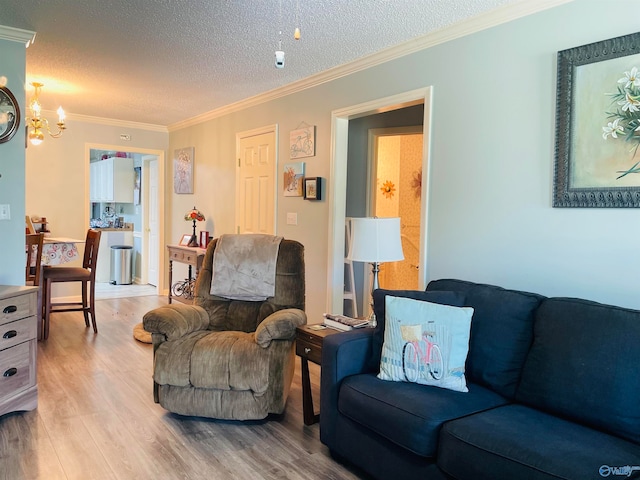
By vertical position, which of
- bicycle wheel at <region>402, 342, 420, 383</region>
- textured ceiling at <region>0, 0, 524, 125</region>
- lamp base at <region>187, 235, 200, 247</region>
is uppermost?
textured ceiling at <region>0, 0, 524, 125</region>

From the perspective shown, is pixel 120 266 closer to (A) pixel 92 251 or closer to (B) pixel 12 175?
(A) pixel 92 251

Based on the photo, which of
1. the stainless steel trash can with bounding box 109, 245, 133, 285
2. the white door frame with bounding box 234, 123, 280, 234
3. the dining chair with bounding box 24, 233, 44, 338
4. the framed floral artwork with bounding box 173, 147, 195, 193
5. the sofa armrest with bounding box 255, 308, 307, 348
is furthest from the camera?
the stainless steel trash can with bounding box 109, 245, 133, 285

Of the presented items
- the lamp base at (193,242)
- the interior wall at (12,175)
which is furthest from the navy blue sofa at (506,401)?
the lamp base at (193,242)

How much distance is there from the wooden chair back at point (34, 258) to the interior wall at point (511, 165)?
2959 millimetres

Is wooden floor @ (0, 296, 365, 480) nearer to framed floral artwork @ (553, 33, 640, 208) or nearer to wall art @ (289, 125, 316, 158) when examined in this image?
framed floral artwork @ (553, 33, 640, 208)

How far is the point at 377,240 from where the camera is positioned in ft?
8.69

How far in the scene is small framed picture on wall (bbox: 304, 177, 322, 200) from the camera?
4.09m

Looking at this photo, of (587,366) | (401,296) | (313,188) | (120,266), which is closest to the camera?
(587,366)

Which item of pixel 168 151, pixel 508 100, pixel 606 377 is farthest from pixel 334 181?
pixel 168 151

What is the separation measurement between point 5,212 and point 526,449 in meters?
3.33

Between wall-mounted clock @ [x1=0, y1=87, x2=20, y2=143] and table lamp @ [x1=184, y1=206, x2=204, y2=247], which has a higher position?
wall-mounted clock @ [x1=0, y1=87, x2=20, y2=143]

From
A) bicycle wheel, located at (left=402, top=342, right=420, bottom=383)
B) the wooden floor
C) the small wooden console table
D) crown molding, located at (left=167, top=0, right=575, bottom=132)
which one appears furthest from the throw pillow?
the small wooden console table

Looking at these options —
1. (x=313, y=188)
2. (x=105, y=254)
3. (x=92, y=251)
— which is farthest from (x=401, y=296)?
(x=105, y=254)

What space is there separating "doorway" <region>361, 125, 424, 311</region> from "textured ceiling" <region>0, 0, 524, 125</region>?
1.63 metres
